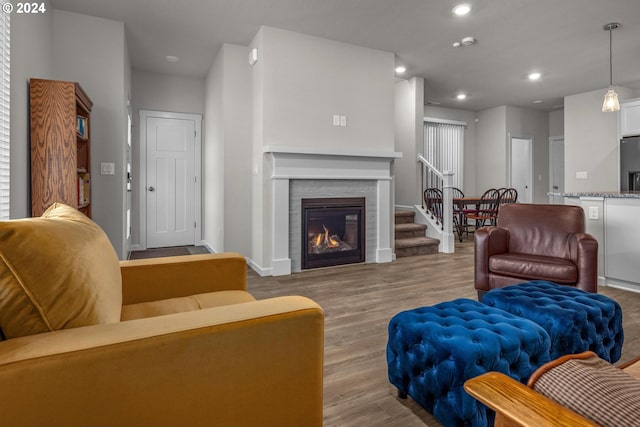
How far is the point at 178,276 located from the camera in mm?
1831

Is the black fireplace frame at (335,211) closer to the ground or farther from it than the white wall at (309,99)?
closer to the ground

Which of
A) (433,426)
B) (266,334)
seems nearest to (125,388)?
(266,334)

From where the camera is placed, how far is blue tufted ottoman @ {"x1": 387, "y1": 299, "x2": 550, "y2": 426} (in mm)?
1360

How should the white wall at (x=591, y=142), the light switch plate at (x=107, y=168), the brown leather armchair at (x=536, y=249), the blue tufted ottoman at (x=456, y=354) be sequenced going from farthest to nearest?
the white wall at (x=591, y=142) → the light switch plate at (x=107, y=168) → the brown leather armchair at (x=536, y=249) → the blue tufted ottoman at (x=456, y=354)

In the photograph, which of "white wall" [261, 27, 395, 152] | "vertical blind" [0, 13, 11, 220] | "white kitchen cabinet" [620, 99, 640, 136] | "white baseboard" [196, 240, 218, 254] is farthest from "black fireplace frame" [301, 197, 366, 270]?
"white kitchen cabinet" [620, 99, 640, 136]

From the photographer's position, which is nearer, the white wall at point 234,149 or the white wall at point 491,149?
the white wall at point 234,149

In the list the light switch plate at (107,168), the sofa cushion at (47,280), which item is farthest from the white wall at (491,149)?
the sofa cushion at (47,280)

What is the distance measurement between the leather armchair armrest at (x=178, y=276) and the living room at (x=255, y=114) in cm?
87

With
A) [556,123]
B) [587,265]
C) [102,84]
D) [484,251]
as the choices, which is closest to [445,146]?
[556,123]

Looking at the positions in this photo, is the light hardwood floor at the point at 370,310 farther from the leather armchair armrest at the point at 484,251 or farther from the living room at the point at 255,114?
the leather armchair armrest at the point at 484,251

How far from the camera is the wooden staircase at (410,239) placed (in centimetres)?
534

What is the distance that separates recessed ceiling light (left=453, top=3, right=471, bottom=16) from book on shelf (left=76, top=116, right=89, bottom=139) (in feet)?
12.6

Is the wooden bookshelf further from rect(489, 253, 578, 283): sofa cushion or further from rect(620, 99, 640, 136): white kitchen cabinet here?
rect(620, 99, 640, 136): white kitchen cabinet

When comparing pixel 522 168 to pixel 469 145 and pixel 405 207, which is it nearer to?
pixel 469 145
